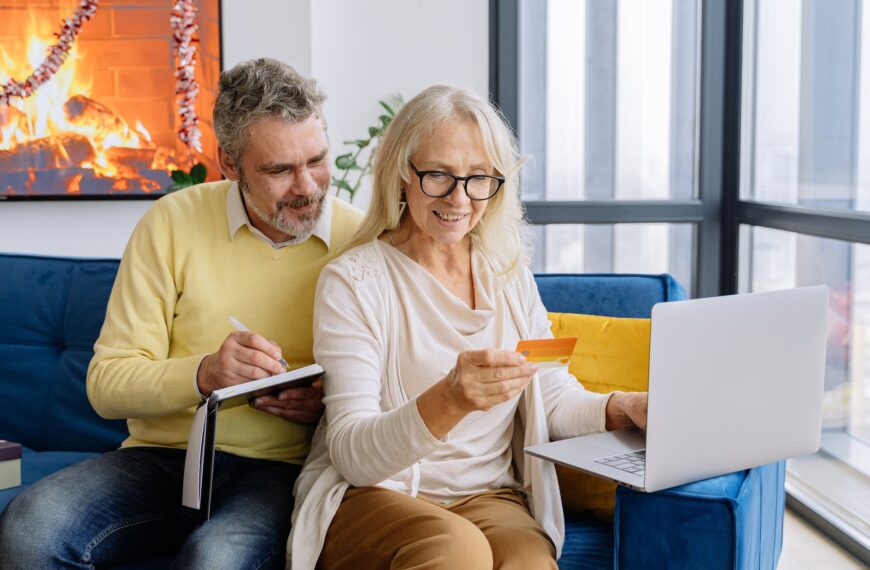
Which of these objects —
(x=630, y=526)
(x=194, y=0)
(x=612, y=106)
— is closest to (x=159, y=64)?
(x=194, y=0)

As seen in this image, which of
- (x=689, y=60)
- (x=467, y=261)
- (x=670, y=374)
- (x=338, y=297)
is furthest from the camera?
(x=689, y=60)

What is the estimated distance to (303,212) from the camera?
1900 millimetres

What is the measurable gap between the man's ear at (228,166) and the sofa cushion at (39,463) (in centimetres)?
76

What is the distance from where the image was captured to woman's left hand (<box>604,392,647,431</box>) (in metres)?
1.71

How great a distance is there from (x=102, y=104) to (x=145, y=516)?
2.36 metres

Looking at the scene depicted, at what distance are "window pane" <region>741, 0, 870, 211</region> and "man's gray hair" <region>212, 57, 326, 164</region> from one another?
5.87 ft

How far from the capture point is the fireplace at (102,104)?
3.64 metres

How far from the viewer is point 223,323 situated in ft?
6.26

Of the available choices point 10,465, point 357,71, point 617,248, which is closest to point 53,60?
point 357,71

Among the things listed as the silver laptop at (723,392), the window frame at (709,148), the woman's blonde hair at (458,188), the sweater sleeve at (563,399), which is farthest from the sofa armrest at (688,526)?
the window frame at (709,148)

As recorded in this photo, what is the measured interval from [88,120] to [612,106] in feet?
6.83

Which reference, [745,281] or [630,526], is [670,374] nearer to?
[630,526]

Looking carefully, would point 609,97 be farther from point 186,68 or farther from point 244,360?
point 244,360

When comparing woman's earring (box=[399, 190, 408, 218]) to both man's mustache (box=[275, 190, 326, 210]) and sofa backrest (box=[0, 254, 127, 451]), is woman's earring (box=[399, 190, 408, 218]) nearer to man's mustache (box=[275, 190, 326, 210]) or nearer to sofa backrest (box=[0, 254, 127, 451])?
man's mustache (box=[275, 190, 326, 210])
